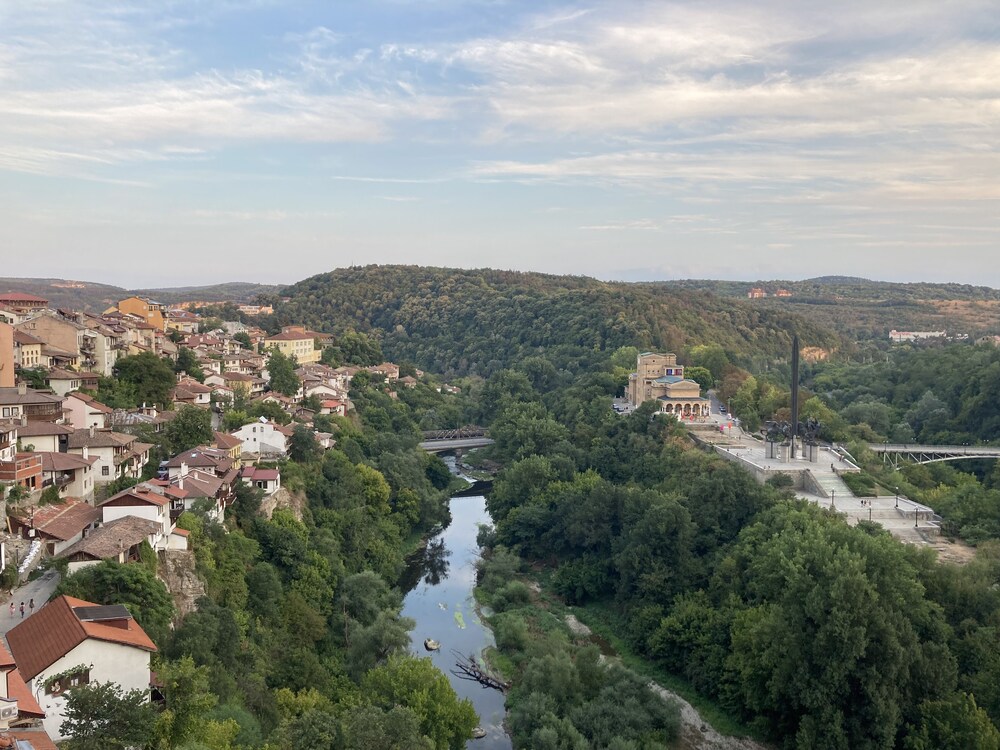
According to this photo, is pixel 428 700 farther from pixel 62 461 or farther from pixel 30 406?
pixel 30 406

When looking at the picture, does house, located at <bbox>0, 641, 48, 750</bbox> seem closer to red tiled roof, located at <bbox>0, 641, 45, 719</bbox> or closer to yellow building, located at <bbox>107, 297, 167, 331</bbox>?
red tiled roof, located at <bbox>0, 641, 45, 719</bbox>

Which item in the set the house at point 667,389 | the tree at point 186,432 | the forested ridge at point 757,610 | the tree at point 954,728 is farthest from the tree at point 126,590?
the house at point 667,389

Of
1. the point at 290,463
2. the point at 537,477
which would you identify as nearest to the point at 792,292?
the point at 537,477

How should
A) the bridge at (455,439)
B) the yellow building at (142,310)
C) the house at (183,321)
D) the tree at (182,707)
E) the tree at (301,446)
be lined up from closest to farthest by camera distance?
1. the tree at (182,707)
2. the tree at (301,446)
3. the yellow building at (142,310)
4. the bridge at (455,439)
5. the house at (183,321)

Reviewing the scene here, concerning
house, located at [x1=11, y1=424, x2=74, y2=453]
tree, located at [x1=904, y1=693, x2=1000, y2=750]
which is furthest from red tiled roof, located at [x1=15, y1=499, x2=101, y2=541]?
tree, located at [x1=904, y1=693, x2=1000, y2=750]

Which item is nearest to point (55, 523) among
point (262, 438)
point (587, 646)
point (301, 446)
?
point (262, 438)

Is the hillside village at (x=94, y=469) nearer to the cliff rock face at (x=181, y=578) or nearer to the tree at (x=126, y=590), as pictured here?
the cliff rock face at (x=181, y=578)
